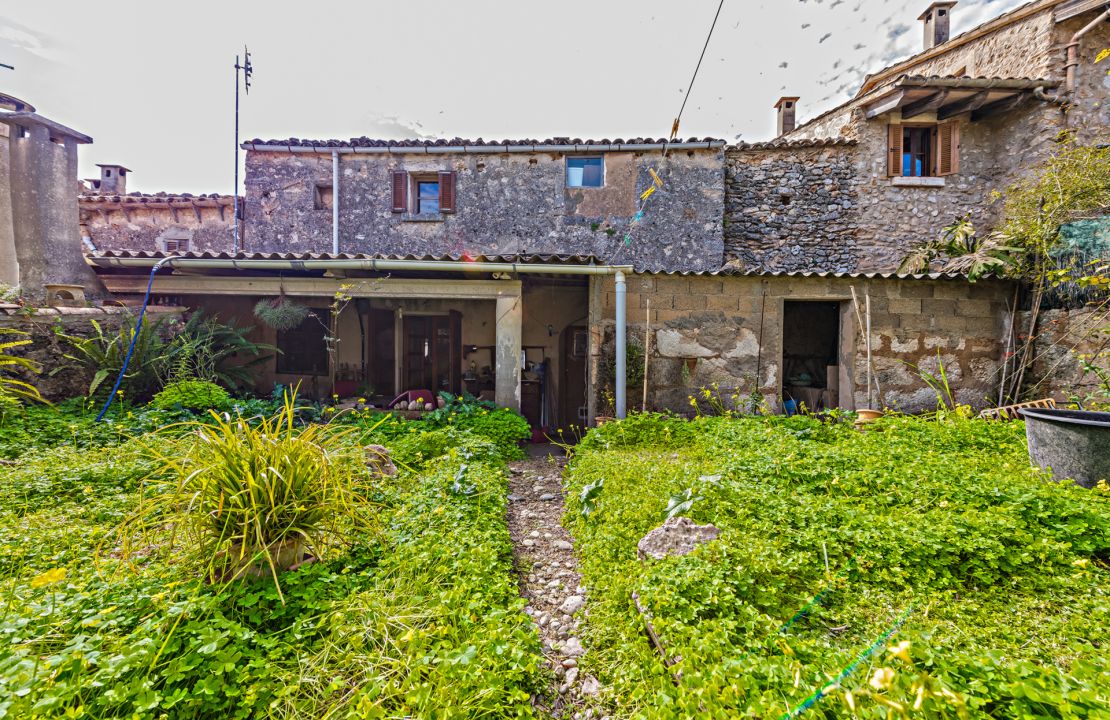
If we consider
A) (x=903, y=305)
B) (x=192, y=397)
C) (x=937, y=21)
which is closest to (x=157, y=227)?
(x=192, y=397)

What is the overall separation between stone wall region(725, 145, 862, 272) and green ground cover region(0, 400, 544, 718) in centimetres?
917

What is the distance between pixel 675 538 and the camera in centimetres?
291

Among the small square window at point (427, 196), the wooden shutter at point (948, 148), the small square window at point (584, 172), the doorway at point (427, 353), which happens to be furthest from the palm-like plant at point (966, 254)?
the small square window at point (427, 196)

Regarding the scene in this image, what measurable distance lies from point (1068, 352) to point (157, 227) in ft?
60.6

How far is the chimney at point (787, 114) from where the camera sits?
12.4 meters

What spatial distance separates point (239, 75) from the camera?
9945 millimetres

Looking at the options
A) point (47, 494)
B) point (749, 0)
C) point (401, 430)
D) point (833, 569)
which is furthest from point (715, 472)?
point (47, 494)

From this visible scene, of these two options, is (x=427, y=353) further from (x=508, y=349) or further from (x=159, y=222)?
(x=159, y=222)

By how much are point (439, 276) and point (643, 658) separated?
5.51m

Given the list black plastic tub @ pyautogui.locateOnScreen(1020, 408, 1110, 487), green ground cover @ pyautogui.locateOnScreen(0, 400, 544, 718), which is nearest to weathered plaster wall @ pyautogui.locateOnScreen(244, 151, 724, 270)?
black plastic tub @ pyautogui.locateOnScreen(1020, 408, 1110, 487)

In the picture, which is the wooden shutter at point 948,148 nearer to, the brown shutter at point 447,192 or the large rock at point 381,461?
the brown shutter at point 447,192

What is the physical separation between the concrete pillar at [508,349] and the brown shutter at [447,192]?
184 inches

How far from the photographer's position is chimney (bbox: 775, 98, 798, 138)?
40.8 ft

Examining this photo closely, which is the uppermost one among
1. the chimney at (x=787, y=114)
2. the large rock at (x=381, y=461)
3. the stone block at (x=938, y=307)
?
the chimney at (x=787, y=114)
